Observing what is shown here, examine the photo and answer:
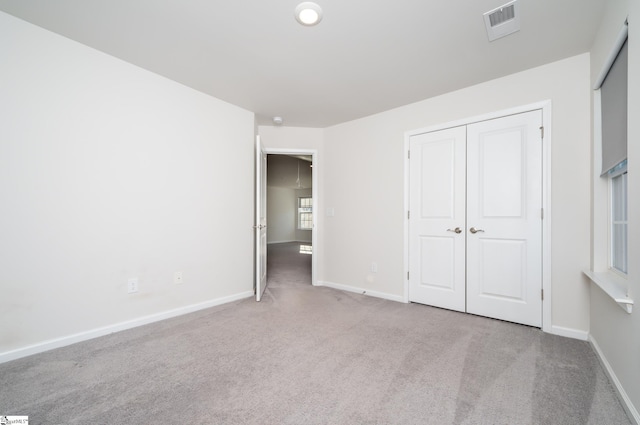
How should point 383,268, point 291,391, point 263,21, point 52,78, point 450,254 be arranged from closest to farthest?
point 291,391 → point 263,21 → point 52,78 → point 450,254 → point 383,268

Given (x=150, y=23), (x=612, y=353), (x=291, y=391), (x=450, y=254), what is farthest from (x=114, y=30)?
(x=612, y=353)

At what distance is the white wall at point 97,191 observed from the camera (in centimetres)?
205

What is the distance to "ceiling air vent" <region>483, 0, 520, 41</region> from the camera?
1890 mm

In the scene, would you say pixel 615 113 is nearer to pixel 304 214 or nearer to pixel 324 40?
pixel 324 40

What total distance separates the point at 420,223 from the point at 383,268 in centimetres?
79

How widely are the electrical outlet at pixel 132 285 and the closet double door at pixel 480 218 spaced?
9.87ft

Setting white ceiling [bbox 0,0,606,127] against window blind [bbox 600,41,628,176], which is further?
white ceiling [bbox 0,0,606,127]

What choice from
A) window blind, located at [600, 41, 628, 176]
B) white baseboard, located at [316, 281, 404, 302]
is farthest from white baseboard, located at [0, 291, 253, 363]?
window blind, located at [600, 41, 628, 176]

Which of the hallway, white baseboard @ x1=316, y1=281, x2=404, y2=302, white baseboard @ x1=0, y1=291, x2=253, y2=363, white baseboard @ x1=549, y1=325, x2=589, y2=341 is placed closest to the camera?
white baseboard @ x1=0, y1=291, x2=253, y2=363

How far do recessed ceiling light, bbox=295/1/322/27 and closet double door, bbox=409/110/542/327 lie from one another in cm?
194

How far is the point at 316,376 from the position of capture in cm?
183

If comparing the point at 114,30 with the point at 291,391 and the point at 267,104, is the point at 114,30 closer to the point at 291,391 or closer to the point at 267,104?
the point at 267,104

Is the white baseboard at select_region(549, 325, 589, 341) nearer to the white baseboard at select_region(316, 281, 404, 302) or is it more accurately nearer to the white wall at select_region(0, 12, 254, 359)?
the white baseboard at select_region(316, 281, 404, 302)

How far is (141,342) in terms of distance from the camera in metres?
2.33
